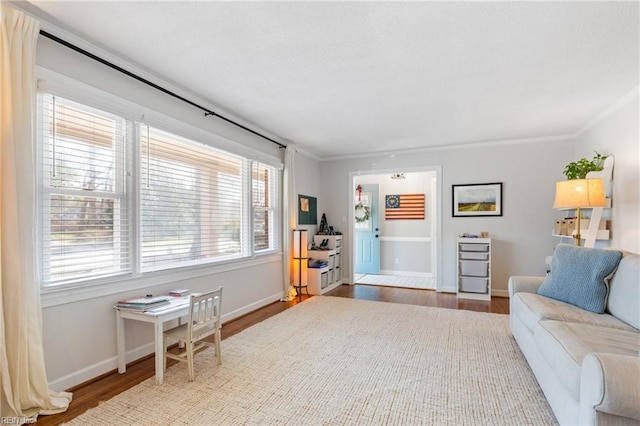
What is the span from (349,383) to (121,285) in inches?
77.3

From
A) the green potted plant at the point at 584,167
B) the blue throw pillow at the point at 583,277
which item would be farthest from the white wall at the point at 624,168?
the blue throw pillow at the point at 583,277

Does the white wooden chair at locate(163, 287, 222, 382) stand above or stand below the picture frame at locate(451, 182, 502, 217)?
below

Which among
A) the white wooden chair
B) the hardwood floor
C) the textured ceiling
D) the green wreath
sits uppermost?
the textured ceiling

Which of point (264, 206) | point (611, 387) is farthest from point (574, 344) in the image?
point (264, 206)

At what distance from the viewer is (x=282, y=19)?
2047 millimetres

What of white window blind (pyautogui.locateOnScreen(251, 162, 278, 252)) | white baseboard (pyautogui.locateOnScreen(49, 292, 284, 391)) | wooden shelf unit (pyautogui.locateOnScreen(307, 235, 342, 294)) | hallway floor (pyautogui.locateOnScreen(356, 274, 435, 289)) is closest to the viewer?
white baseboard (pyautogui.locateOnScreen(49, 292, 284, 391))

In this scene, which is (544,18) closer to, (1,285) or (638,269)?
(638,269)

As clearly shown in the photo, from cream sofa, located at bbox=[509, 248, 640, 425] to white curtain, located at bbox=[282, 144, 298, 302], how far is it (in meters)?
3.07

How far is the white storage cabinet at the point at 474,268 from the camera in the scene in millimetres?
5035

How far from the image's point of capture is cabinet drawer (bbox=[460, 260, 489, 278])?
505 centimetres

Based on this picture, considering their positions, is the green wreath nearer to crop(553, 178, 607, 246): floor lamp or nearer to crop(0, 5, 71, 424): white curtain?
crop(553, 178, 607, 246): floor lamp

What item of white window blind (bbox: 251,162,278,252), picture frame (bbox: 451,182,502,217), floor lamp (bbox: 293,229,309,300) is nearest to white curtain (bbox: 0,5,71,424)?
white window blind (bbox: 251,162,278,252)

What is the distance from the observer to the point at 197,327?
98.2 inches

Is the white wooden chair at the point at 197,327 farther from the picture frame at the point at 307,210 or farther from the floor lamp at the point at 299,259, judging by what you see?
the picture frame at the point at 307,210
